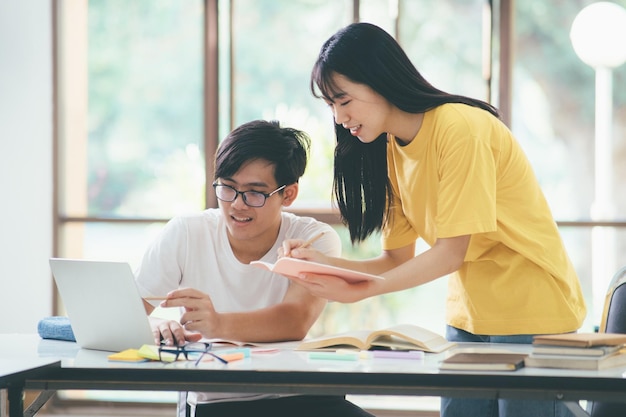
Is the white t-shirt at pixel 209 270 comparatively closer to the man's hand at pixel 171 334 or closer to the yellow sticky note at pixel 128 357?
the man's hand at pixel 171 334

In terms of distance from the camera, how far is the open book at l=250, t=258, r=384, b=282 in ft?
5.90

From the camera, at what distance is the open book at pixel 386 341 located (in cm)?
184

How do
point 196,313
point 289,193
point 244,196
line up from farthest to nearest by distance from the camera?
point 289,193 < point 244,196 < point 196,313

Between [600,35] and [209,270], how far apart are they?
2531 mm

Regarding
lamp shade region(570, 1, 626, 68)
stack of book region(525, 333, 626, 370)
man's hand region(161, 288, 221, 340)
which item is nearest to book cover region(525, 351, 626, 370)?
stack of book region(525, 333, 626, 370)

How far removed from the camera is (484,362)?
5.24ft

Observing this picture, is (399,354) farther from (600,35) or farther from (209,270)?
(600,35)

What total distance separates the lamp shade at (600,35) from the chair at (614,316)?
2096mm

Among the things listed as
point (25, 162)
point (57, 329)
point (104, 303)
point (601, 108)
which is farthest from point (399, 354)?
point (25, 162)

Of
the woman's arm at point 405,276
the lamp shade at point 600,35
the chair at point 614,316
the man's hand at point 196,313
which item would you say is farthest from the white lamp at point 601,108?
the man's hand at point 196,313

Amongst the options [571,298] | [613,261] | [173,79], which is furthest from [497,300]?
[173,79]

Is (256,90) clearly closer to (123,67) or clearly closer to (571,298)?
(123,67)

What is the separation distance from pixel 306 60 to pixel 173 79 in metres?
0.64

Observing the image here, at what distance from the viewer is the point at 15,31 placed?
4.15 metres
